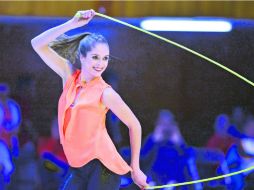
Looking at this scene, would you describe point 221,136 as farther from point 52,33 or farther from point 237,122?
point 52,33

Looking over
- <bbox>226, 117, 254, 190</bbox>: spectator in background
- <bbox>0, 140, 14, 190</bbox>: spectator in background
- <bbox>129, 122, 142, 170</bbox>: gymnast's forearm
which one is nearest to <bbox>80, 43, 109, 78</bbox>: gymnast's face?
<bbox>129, 122, 142, 170</bbox>: gymnast's forearm

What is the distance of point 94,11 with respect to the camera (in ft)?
6.66

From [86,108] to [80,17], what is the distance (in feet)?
1.35

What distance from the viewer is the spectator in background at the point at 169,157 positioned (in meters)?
Answer: 2.03

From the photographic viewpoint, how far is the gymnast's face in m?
1.91

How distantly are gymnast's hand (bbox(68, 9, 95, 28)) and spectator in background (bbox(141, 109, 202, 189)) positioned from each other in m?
0.58

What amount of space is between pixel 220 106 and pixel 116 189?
62 cm

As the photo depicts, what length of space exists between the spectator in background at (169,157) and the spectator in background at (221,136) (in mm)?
114

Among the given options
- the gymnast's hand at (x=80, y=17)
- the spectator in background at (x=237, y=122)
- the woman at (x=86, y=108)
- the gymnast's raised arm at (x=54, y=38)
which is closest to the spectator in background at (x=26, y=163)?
the woman at (x=86, y=108)

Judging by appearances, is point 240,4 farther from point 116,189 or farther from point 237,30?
point 116,189

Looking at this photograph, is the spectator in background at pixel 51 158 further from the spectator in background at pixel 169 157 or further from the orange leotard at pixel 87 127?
the spectator in background at pixel 169 157

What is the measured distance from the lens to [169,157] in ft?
6.68

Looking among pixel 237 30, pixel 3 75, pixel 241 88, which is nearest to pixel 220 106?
pixel 241 88

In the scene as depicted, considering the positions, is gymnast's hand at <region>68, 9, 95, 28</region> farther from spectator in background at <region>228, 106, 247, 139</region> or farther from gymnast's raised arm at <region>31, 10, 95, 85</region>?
spectator in background at <region>228, 106, 247, 139</region>
